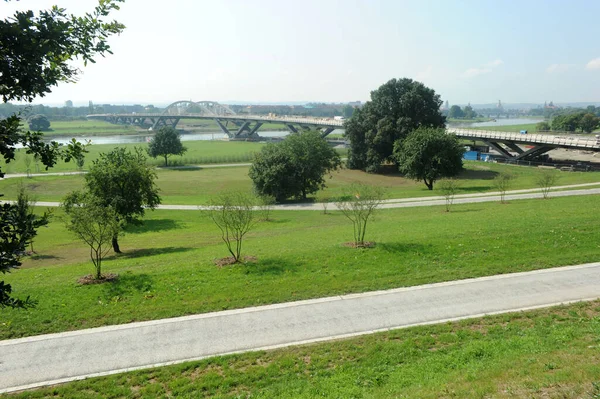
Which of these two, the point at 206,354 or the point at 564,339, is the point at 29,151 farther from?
the point at 564,339

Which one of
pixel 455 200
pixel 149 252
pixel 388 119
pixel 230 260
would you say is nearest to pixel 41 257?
pixel 149 252

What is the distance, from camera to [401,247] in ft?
61.2

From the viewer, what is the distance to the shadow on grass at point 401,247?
18175 millimetres

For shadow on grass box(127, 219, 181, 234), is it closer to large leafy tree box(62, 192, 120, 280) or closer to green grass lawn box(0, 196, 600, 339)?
green grass lawn box(0, 196, 600, 339)

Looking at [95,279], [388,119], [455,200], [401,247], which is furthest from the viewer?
[388,119]

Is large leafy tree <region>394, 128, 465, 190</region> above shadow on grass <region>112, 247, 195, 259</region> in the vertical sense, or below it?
above

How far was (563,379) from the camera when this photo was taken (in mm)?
7645

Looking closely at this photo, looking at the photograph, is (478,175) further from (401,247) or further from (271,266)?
(271,266)

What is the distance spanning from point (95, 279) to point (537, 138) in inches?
2724

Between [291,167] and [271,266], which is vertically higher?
[291,167]

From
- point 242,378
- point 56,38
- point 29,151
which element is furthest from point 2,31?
point 242,378

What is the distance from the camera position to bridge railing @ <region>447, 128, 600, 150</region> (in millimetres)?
60344

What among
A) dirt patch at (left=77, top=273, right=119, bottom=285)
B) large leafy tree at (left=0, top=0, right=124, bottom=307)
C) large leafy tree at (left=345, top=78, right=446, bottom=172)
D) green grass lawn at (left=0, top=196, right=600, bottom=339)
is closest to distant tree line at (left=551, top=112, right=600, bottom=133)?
large leafy tree at (left=345, top=78, right=446, bottom=172)

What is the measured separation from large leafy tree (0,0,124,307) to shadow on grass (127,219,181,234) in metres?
29.4
